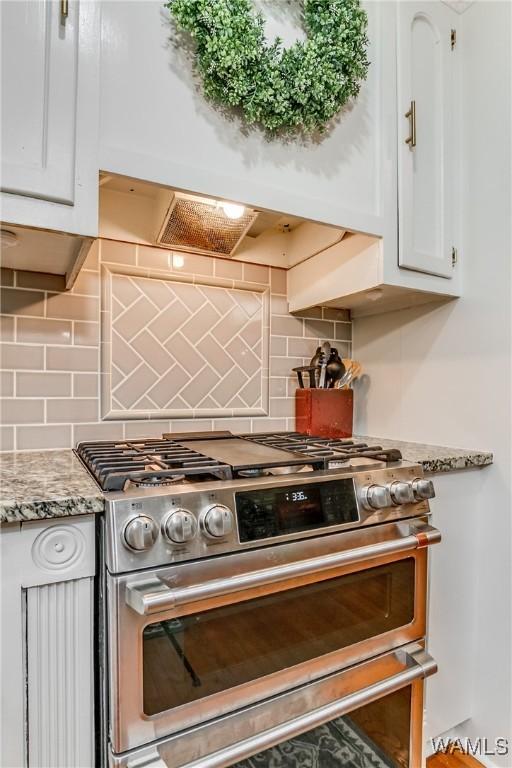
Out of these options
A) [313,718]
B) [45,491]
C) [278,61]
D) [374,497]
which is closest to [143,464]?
[45,491]

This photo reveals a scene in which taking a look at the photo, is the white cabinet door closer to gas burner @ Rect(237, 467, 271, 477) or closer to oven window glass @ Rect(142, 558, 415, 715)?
gas burner @ Rect(237, 467, 271, 477)

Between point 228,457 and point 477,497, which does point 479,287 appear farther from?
point 228,457

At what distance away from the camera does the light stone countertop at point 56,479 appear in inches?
27.3

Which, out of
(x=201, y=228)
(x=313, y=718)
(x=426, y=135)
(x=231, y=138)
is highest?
(x=426, y=135)

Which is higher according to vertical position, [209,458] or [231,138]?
[231,138]

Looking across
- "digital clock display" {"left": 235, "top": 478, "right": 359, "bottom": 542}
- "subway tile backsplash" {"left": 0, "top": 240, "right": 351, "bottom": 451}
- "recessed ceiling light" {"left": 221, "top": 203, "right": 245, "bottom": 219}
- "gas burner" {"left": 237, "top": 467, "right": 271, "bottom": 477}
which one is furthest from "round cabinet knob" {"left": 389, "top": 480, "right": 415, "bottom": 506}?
"recessed ceiling light" {"left": 221, "top": 203, "right": 245, "bottom": 219}

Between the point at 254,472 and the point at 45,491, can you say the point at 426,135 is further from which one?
the point at 45,491

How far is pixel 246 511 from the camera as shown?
2.70ft

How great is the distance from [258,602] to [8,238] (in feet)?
3.08

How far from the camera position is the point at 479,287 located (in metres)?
1.32

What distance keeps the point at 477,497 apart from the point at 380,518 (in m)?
0.50

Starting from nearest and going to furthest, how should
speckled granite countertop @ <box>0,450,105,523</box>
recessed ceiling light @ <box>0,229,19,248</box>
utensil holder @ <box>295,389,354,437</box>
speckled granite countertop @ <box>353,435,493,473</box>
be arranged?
speckled granite countertop @ <box>0,450,105,523</box>, recessed ceiling light @ <box>0,229,19,248</box>, speckled granite countertop @ <box>353,435,493,473</box>, utensil holder @ <box>295,389,354,437</box>

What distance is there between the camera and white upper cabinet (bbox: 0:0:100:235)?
80cm

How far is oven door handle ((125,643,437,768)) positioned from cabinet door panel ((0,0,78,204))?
1.05 meters
